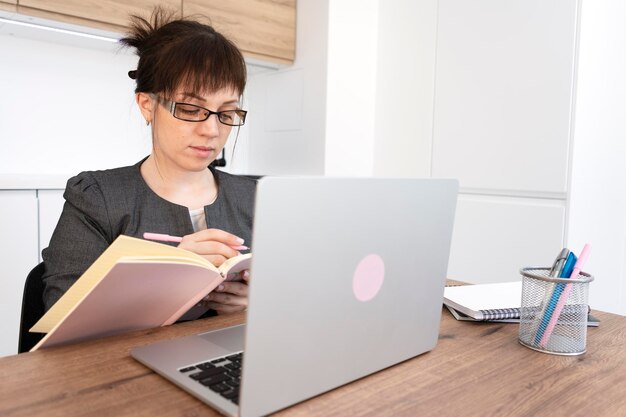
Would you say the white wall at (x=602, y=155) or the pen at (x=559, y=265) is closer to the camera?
the pen at (x=559, y=265)

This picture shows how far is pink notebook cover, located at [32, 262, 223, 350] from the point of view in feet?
2.14

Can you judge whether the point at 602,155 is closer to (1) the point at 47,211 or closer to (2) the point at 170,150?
(2) the point at 170,150

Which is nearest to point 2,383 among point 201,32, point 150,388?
point 150,388

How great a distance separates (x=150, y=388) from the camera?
0.59 metres

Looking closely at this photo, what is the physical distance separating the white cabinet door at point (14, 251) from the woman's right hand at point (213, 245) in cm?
148

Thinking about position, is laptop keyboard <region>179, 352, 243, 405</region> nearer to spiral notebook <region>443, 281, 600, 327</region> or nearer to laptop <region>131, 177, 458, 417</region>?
laptop <region>131, 177, 458, 417</region>

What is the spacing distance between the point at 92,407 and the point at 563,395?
530mm

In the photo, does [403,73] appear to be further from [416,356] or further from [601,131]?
[416,356]

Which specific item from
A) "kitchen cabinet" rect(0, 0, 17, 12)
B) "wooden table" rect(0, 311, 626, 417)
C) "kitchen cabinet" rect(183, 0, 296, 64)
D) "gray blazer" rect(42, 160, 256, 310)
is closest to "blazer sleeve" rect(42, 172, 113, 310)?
"gray blazer" rect(42, 160, 256, 310)

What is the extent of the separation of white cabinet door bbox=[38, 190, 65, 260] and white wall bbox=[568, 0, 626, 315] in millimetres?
2092

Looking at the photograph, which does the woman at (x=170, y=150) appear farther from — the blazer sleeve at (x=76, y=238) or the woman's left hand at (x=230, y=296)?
the woman's left hand at (x=230, y=296)

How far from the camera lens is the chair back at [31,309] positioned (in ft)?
3.01

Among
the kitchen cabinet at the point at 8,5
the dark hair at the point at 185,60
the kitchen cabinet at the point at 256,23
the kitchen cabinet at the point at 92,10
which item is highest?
the kitchen cabinet at the point at 256,23

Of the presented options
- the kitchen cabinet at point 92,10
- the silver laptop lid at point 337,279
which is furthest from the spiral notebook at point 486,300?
the kitchen cabinet at point 92,10
